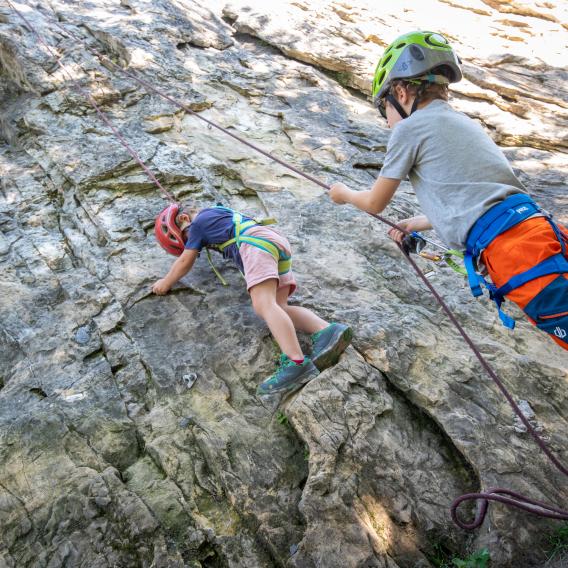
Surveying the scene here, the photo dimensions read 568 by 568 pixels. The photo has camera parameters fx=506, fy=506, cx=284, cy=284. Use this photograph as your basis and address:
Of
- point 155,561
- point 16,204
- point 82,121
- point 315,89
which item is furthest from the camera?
point 315,89

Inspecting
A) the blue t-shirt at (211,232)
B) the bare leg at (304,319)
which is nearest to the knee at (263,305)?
the bare leg at (304,319)

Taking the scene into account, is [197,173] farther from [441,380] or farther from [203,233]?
[441,380]

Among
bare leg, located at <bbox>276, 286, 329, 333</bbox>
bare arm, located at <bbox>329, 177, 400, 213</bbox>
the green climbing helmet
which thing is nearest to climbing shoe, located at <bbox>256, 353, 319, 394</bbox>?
→ bare leg, located at <bbox>276, 286, 329, 333</bbox>

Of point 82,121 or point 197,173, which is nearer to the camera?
point 197,173

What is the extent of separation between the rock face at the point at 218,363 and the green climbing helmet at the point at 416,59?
2036 millimetres

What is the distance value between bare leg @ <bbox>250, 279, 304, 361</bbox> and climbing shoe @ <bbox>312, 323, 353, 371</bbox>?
14cm

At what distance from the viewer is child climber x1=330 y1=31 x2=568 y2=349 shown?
2639 mm

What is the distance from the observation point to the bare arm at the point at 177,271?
4.62 metres

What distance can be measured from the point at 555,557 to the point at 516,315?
225 centimetres

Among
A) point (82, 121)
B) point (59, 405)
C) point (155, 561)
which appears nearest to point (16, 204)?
point (82, 121)

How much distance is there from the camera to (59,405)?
150 inches

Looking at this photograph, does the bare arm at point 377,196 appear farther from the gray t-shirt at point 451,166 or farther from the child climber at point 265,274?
the child climber at point 265,274

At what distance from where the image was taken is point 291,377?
12.8 feet

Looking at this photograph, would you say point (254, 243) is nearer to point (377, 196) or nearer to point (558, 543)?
point (377, 196)
